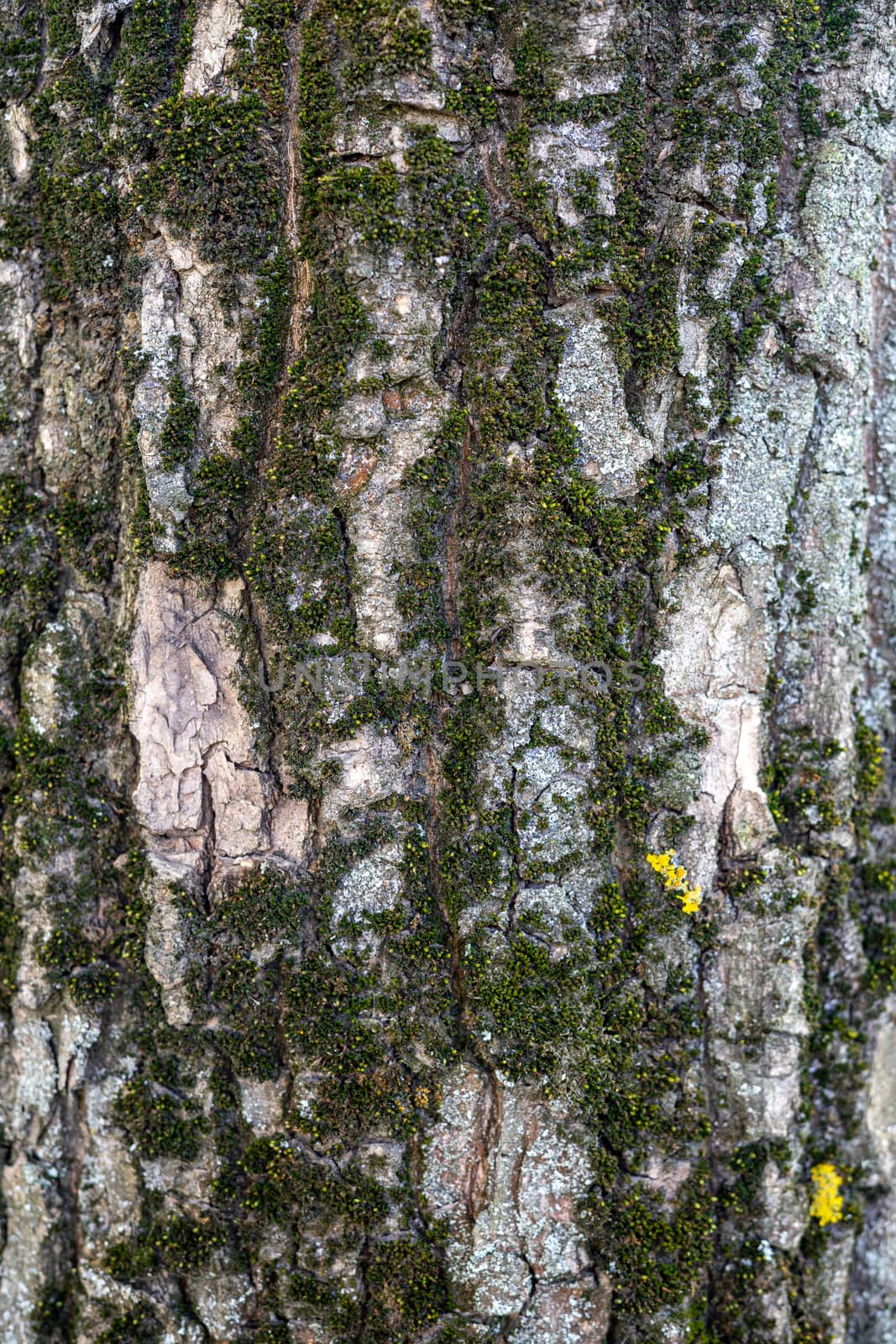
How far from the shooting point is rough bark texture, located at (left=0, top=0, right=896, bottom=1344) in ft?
9.50

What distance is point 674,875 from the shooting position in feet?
10.1

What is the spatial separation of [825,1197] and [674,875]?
4.72ft

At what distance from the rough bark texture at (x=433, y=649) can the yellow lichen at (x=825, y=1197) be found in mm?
138

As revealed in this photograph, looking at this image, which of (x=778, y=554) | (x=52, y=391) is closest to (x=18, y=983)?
(x=52, y=391)

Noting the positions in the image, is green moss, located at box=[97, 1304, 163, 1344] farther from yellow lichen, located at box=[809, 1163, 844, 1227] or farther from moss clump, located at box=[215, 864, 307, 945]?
yellow lichen, located at box=[809, 1163, 844, 1227]

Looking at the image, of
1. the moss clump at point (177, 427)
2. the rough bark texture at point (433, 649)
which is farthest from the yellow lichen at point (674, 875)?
the moss clump at point (177, 427)

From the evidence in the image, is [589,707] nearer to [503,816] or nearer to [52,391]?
[503,816]

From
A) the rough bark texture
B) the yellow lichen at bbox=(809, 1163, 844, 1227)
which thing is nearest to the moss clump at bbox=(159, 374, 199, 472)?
the rough bark texture

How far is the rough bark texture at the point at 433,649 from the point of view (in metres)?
2.89

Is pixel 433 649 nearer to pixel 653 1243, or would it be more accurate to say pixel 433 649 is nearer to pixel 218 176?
pixel 218 176

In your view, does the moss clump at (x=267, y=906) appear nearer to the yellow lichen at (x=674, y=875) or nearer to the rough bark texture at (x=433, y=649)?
the rough bark texture at (x=433, y=649)

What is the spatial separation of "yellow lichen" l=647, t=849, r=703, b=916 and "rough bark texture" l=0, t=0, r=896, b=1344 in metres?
0.02

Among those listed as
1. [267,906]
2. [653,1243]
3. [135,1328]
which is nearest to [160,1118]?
[135,1328]

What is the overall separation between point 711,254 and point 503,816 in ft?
6.73
